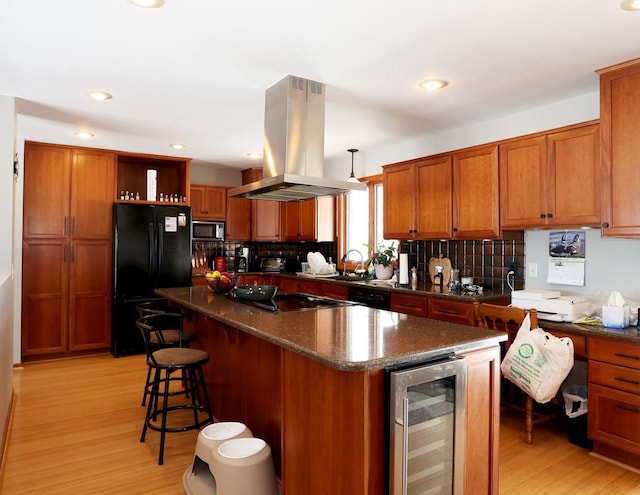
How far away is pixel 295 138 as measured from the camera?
122 inches

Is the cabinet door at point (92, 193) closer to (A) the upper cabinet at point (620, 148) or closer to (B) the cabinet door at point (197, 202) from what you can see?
(B) the cabinet door at point (197, 202)

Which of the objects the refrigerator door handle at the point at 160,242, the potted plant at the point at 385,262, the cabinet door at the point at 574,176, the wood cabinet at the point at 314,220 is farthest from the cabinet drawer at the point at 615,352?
the refrigerator door handle at the point at 160,242

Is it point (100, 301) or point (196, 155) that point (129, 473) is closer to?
point (100, 301)

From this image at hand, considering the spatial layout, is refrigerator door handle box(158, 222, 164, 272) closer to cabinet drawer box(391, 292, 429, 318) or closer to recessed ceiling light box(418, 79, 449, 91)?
cabinet drawer box(391, 292, 429, 318)

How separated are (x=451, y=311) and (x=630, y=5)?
2.27 meters

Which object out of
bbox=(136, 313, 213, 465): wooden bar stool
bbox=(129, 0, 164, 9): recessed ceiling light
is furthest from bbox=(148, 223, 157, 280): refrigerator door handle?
bbox=(129, 0, 164, 9): recessed ceiling light

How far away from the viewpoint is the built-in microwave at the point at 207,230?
6023 millimetres

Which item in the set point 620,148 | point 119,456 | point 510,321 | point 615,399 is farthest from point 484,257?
point 119,456

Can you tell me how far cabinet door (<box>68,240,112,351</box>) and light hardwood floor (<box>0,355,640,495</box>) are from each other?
125cm

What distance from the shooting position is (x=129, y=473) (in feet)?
8.30

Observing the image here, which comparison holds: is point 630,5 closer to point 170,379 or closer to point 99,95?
point 170,379

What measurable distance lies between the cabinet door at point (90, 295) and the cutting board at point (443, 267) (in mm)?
3702

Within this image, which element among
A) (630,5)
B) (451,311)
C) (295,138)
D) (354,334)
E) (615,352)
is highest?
(630,5)

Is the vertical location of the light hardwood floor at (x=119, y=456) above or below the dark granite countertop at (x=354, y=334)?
below
